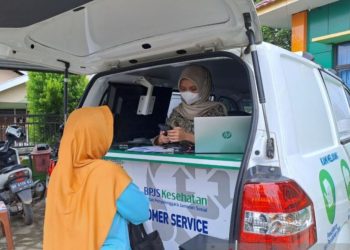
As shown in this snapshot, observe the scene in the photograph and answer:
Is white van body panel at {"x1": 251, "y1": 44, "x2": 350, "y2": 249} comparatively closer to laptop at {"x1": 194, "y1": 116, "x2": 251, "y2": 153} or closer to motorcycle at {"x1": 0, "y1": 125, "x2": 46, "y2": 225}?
laptop at {"x1": 194, "y1": 116, "x2": 251, "y2": 153}

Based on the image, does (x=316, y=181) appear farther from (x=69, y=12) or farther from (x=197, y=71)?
(x=69, y=12)

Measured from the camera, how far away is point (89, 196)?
1908 millimetres

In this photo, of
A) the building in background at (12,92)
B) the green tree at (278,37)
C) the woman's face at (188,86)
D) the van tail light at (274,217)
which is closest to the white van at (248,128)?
the van tail light at (274,217)

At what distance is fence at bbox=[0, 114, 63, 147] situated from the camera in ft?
34.6

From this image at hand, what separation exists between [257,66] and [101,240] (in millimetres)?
1132

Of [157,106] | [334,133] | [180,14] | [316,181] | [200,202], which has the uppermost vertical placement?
[180,14]

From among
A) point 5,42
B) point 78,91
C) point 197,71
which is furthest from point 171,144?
point 78,91

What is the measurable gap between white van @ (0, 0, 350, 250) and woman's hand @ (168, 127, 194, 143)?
299 mm

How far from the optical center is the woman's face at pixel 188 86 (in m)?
2.97

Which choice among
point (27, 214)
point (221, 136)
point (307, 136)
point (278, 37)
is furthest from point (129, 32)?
point (278, 37)

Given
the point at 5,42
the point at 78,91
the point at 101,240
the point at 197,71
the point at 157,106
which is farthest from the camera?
the point at 78,91

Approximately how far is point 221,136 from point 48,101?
9578 mm

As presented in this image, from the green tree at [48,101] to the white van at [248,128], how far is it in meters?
7.86

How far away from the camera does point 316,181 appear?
6.53 feet
